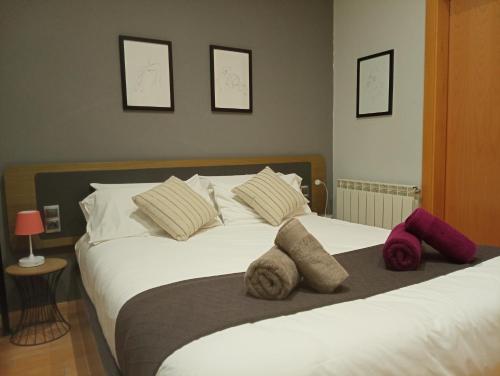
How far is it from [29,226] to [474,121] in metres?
2.97

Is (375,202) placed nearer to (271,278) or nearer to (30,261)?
(271,278)

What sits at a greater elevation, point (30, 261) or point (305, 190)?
point (305, 190)

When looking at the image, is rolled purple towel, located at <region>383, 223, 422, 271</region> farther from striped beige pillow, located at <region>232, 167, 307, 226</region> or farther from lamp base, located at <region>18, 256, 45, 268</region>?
lamp base, located at <region>18, 256, 45, 268</region>

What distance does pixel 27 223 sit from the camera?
7.24 ft

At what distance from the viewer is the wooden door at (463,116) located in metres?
2.51

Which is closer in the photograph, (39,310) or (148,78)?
(39,310)

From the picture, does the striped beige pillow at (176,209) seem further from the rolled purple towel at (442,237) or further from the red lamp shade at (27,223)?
the rolled purple towel at (442,237)

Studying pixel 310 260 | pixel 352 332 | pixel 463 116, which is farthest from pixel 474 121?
pixel 352 332

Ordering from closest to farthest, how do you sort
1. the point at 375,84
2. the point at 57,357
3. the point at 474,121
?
the point at 57,357 < the point at 474,121 < the point at 375,84

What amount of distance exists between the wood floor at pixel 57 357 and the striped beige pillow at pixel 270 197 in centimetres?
131

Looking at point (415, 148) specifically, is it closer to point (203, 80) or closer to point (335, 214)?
point (335, 214)

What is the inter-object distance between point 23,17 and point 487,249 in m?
2.97

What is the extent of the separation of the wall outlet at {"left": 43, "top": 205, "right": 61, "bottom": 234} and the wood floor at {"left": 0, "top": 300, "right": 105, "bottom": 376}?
661 mm

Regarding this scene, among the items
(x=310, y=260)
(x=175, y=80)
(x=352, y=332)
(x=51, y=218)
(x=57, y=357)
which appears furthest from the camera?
(x=175, y=80)
